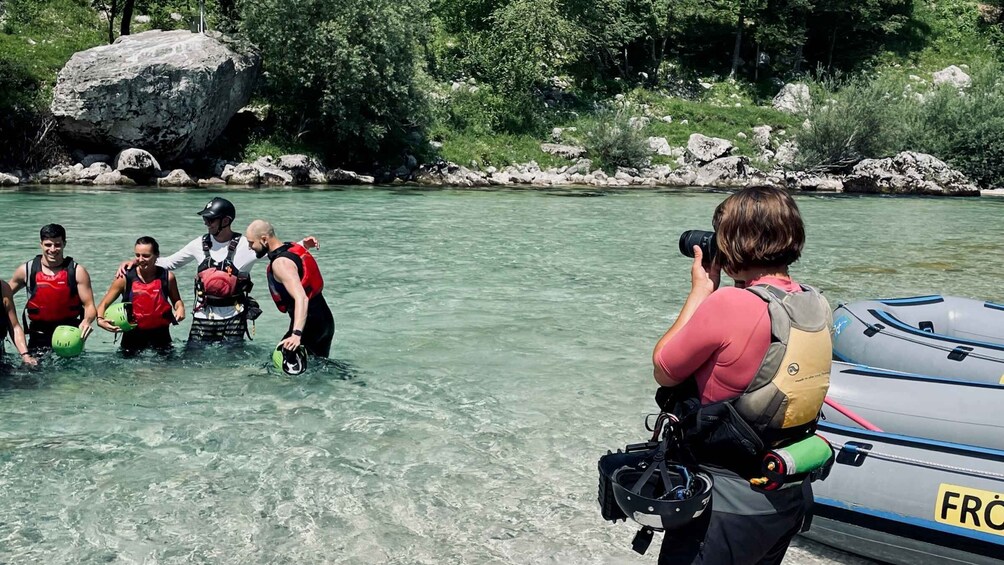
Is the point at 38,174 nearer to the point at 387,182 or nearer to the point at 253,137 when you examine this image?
the point at 253,137

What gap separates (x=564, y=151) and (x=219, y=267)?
31.3m

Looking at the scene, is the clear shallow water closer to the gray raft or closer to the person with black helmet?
the gray raft

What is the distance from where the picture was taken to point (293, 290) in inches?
251

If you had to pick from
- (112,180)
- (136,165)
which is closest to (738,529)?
(112,180)

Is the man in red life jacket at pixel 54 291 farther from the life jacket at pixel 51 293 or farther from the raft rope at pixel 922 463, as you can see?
the raft rope at pixel 922 463

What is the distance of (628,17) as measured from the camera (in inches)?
1732

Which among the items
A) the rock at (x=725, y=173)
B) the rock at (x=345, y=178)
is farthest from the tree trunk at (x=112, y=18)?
the rock at (x=725, y=173)

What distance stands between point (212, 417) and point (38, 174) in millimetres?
24557

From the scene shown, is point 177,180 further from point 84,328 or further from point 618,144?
point 84,328

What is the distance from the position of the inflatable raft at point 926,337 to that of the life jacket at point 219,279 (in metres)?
5.04

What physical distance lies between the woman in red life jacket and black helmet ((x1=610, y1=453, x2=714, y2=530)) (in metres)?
5.35

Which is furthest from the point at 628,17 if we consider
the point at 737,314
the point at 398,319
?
the point at 737,314

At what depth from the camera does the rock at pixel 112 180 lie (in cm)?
2719

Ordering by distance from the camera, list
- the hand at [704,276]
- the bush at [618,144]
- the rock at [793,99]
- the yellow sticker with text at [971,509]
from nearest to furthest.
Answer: the hand at [704,276]
the yellow sticker with text at [971,509]
the bush at [618,144]
the rock at [793,99]
